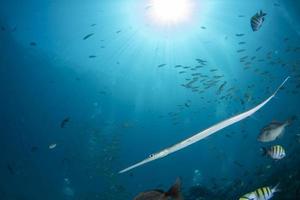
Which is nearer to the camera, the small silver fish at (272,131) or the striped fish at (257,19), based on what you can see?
the small silver fish at (272,131)

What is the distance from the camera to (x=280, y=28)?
31484 mm

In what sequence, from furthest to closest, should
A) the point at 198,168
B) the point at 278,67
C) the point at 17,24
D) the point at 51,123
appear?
the point at 198,168 < the point at 51,123 < the point at 278,67 < the point at 17,24

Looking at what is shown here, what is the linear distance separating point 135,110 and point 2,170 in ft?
83.1

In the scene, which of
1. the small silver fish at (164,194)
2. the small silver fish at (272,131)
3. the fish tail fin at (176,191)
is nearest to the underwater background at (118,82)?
the small silver fish at (272,131)

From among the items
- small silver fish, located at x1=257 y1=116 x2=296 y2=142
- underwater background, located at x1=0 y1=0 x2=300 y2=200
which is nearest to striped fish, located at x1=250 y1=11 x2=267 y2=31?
small silver fish, located at x1=257 y1=116 x2=296 y2=142

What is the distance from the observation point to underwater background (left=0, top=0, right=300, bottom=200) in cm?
2483

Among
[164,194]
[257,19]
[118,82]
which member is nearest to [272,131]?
[257,19]

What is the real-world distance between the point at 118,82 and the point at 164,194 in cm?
4598

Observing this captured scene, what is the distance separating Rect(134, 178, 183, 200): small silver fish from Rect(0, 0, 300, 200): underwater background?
12.2m

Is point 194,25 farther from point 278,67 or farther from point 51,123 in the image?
point 51,123

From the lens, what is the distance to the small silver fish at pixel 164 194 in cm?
369

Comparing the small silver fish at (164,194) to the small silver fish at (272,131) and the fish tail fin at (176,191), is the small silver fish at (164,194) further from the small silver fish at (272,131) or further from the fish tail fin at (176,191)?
the small silver fish at (272,131)

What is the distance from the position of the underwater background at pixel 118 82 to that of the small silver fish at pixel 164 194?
12238 mm

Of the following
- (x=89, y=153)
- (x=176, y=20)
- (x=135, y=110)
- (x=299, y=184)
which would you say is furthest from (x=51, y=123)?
(x=299, y=184)
